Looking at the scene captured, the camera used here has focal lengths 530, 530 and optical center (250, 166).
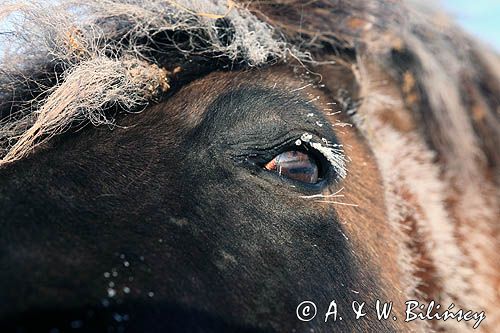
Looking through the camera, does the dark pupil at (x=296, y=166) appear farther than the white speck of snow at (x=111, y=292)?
Yes

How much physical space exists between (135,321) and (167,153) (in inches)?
28.2

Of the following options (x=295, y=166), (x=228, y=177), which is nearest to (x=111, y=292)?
(x=228, y=177)

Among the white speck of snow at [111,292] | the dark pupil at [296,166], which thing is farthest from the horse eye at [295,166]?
the white speck of snow at [111,292]

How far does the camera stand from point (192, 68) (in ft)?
7.45

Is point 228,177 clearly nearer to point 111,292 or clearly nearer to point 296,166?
point 296,166

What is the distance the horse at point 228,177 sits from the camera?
4.89ft

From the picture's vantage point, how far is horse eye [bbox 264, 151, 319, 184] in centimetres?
209

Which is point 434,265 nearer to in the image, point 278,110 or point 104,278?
point 278,110

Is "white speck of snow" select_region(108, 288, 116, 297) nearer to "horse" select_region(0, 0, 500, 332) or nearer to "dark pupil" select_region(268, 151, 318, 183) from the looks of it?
"horse" select_region(0, 0, 500, 332)

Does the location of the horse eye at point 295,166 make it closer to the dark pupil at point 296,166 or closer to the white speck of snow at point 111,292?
the dark pupil at point 296,166

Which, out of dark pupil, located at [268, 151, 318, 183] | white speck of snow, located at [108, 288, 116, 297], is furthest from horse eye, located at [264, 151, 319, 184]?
white speck of snow, located at [108, 288, 116, 297]

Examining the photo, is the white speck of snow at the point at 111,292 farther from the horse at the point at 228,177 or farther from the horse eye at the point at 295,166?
the horse eye at the point at 295,166

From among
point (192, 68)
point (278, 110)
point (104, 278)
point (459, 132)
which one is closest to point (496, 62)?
point (459, 132)

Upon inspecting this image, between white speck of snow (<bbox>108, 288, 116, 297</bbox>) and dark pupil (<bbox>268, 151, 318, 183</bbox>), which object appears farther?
dark pupil (<bbox>268, 151, 318, 183</bbox>)
